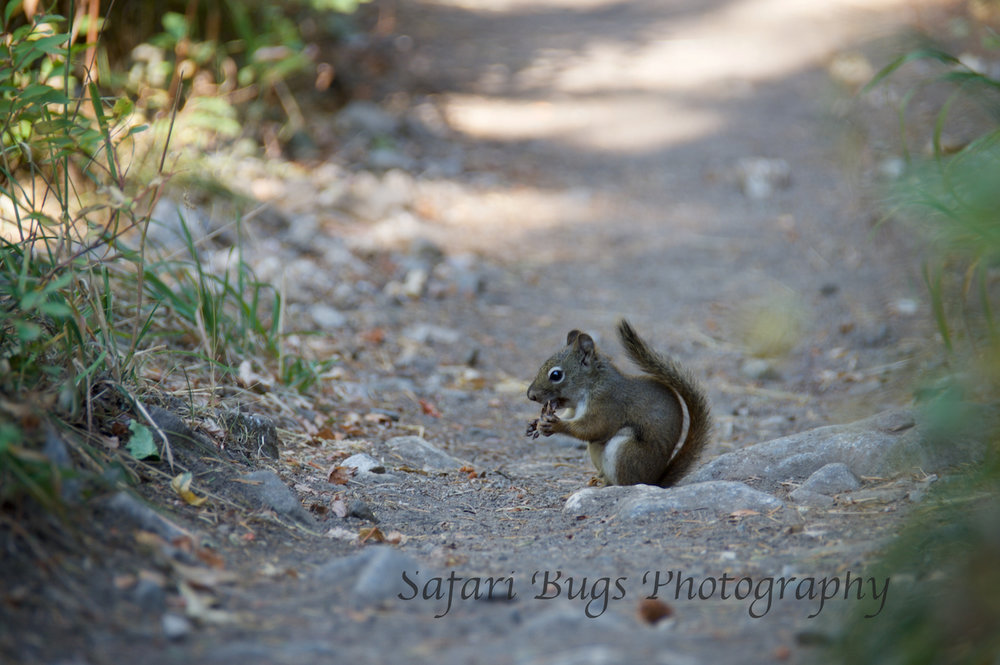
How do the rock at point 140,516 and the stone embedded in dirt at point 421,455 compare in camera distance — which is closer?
the rock at point 140,516

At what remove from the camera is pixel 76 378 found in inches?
92.6

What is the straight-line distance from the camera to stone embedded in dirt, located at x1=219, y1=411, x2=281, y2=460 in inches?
115

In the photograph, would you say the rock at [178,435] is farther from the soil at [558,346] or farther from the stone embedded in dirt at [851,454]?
the stone embedded in dirt at [851,454]

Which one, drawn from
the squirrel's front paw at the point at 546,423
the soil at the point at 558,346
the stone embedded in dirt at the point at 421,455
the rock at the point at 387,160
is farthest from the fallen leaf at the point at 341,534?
the rock at the point at 387,160

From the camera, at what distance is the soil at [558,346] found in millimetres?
1874

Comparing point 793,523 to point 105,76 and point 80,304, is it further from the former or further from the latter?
point 105,76

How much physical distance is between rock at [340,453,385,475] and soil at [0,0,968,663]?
8cm

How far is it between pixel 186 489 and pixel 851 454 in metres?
2.22

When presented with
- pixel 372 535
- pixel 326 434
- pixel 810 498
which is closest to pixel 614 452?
pixel 810 498

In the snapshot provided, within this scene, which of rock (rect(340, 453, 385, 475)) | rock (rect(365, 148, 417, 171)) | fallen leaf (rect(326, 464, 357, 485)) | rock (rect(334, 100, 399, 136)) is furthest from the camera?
rock (rect(334, 100, 399, 136))

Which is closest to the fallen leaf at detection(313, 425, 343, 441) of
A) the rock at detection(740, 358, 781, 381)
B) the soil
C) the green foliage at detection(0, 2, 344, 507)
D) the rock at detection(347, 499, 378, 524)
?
the soil

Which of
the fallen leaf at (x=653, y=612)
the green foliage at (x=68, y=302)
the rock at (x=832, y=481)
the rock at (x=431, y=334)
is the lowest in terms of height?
the rock at (x=431, y=334)

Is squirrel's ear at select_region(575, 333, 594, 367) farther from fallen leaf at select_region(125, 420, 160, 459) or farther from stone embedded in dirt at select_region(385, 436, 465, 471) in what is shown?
fallen leaf at select_region(125, 420, 160, 459)

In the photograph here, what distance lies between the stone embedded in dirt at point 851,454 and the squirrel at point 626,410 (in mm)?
168
